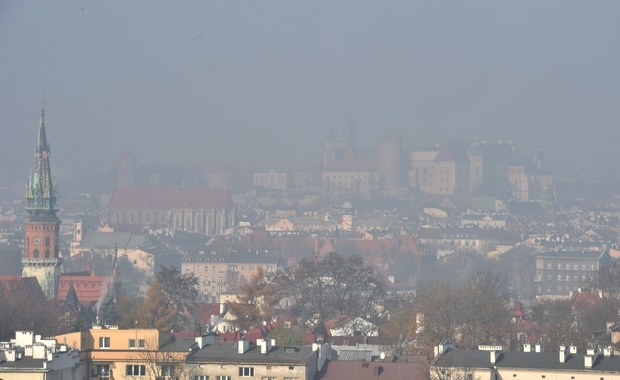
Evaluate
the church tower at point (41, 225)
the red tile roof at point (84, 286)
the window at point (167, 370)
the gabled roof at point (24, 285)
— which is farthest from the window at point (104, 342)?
the church tower at point (41, 225)

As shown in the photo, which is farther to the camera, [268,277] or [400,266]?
[400,266]

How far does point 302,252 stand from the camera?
15562 cm

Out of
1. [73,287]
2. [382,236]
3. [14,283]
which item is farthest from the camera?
[382,236]

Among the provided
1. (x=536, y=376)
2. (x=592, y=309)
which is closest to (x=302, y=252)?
(x=592, y=309)

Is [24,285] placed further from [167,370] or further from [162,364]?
[162,364]

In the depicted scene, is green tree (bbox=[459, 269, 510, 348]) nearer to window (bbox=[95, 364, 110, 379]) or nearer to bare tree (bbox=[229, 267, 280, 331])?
bare tree (bbox=[229, 267, 280, 331])

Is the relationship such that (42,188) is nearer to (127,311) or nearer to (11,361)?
(127,311)

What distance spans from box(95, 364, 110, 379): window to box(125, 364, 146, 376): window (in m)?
0.33

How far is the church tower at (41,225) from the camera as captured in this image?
99625 mm

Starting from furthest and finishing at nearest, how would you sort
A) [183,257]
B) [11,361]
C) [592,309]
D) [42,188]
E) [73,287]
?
[183,257], [42,188], [73,287], [592,309], [11,361]

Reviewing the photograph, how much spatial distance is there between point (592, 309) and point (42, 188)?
1425 inches

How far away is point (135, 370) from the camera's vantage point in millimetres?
42094

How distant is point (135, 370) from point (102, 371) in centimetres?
56

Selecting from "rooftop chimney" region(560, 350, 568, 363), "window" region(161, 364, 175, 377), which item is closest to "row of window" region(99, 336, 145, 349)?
"window" region(161, 364, 175, 377)
